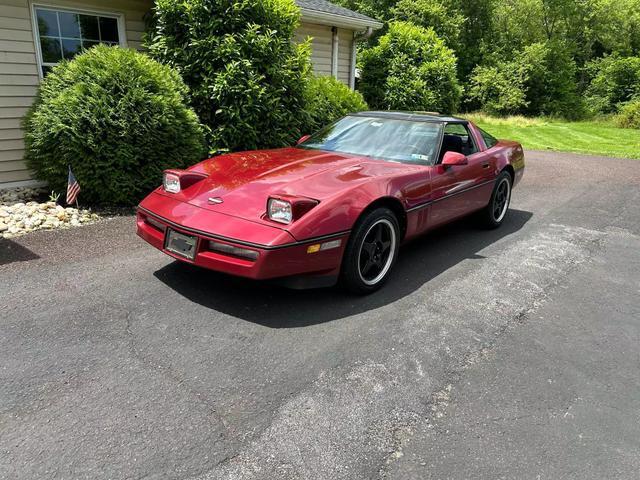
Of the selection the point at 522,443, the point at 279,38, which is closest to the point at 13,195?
the point at 279,38

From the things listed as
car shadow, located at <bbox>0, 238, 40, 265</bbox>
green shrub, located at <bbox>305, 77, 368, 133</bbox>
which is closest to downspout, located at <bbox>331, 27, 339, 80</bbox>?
green shrub, located at <bbox>305, 77, 368, 133</bbox>

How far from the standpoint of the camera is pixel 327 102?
28.1 feet

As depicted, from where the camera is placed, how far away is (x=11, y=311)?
10.9 feet

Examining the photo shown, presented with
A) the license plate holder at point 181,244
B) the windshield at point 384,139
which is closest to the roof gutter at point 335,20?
the windshield at point 384,139

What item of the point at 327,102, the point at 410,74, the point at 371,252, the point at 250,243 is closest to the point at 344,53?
the point at 410,74

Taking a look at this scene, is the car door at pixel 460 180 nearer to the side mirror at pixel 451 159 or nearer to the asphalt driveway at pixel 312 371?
the side mirror at pixel 451 159

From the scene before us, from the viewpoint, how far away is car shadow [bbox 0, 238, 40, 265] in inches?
168

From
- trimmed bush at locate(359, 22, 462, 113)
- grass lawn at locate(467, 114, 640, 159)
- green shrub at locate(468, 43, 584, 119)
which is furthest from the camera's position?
green shrub at locate(468, 43, 584, 119)

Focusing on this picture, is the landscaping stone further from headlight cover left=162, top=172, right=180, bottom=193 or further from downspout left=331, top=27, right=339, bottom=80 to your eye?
downspout left=331, top=27, right=339, bottom=80

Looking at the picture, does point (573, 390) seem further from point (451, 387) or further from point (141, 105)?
point (141, 105)

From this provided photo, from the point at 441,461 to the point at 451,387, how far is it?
595 mm

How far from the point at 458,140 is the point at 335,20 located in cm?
683

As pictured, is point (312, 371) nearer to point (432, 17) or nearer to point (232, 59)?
point (232, 59)

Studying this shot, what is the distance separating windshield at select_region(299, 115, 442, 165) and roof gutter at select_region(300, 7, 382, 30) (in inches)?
211
